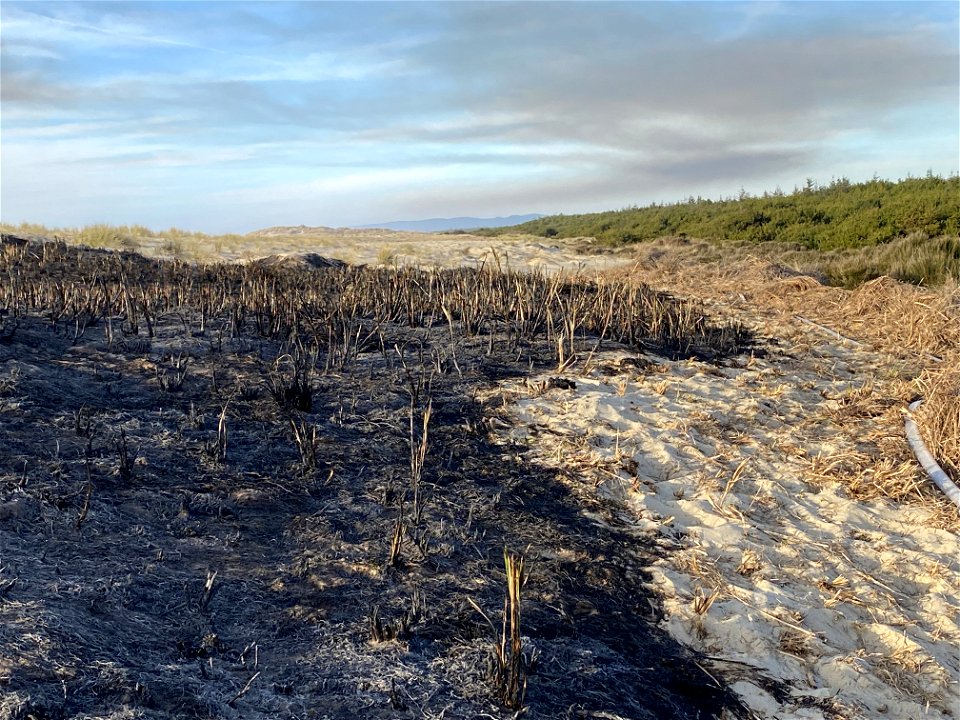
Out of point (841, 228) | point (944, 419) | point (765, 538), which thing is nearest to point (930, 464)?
point (944, 419)

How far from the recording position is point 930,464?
4.66 meters

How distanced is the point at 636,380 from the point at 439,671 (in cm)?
345

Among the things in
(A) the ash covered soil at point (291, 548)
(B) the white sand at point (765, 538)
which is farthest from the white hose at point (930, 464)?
(A) the ash covered soil at point (291, 548)

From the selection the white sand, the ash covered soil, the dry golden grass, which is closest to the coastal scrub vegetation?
the dry golden grass

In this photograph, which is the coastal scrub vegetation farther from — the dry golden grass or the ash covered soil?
the ash covered soil

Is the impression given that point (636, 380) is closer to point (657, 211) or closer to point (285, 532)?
point (285, 532)

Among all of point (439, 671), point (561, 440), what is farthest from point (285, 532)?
point (561, 440)

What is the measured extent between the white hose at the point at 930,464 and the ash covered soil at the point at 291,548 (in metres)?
1.96

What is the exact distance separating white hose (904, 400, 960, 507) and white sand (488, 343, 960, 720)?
24 cm

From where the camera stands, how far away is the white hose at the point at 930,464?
4383 millimetres

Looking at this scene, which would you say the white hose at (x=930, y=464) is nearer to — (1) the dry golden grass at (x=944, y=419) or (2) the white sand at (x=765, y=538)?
(1) the dry golden grass at (x=944, y=419)

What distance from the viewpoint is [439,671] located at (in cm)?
258

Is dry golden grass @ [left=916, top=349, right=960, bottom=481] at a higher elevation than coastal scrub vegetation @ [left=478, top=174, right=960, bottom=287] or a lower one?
lower

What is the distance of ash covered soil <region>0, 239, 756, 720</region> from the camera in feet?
8.06
